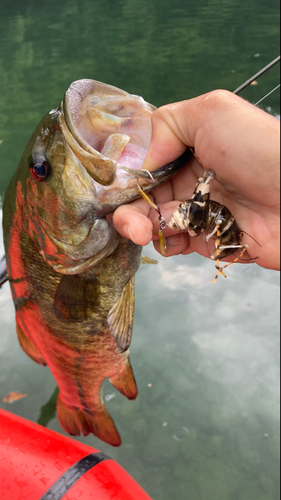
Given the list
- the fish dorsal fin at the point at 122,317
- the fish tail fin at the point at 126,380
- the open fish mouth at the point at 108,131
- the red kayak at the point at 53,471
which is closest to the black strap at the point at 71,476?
the red kayak at the point at 53,471

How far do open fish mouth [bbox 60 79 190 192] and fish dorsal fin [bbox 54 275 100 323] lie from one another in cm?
47

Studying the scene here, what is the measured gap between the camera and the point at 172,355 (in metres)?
2.36

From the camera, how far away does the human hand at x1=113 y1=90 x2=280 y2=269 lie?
839 mm

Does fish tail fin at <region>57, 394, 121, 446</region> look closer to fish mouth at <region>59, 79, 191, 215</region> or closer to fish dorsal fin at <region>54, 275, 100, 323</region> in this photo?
fish dorsal fin at <region>54, 275, 100, 323</region>

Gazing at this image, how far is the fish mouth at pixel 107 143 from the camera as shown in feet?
3.20

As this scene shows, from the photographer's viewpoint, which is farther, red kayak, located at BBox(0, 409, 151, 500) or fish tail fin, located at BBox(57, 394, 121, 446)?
fish tail fin, located at BBox(57, 394, 121, 446)

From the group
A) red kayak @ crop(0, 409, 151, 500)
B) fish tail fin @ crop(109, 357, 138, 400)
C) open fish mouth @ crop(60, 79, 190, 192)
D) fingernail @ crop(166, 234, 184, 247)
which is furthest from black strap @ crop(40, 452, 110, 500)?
open fish mouth @ crop(60, 79, 190, 192)

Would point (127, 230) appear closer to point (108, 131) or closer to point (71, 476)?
point (108, 131)

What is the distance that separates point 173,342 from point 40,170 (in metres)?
1.65

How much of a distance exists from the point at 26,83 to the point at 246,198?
6.08 ft

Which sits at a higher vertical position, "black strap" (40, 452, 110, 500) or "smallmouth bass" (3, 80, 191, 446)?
"smallmouth bass" (3, 80, 191, 446)

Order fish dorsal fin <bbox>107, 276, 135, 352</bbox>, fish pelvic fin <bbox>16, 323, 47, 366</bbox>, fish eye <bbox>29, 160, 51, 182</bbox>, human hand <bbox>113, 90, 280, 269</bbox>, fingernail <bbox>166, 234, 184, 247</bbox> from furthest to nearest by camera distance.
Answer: fish pelvic fin <bbox>16, 323, 47, 366</bbox> → fish dorsal fin <bbox>107, 276, 135, 352</bbox> → fingernail <bbox>166, 234, 184, 247</bbox> → fish eye <bbox>29, 160, 51, 182</bbox> → human hand <bbox>113, 90, 280, 269</bbox>

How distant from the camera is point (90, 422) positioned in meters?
1.85

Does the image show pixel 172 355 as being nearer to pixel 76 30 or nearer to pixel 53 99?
pixel 53 99
